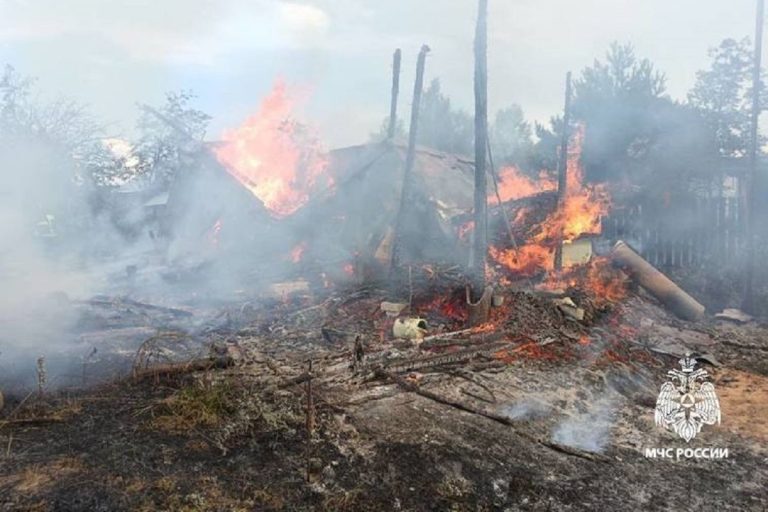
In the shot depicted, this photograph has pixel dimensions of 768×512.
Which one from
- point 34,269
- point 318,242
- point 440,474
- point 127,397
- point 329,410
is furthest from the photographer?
point 318,242

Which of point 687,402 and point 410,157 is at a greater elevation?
point 410,157

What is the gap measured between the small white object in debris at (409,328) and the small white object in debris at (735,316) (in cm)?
746

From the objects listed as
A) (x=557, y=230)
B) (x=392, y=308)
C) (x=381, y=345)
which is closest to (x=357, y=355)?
(x=381, y=345)

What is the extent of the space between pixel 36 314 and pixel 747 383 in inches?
507

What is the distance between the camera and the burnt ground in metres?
4.58

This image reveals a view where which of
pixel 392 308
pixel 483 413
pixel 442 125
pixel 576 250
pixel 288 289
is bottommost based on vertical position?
pixel 483 413

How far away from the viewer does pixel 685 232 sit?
1448 centimetres

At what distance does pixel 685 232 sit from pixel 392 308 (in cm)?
948

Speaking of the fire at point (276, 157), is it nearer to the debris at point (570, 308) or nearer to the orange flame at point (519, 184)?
the orange flame at point (519, 184)

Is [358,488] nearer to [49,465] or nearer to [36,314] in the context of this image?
[49,465]

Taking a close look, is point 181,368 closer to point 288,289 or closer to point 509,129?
point 288,289

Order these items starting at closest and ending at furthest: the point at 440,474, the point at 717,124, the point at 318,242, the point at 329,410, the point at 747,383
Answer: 1. the point at 440,474
2. the point at 329,410
3. the point at 747,383
4. the point at 318,242
5. the point at 717,124

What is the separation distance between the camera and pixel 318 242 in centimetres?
1750

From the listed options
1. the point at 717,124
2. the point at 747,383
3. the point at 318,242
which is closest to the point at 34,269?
the point at 318,242
